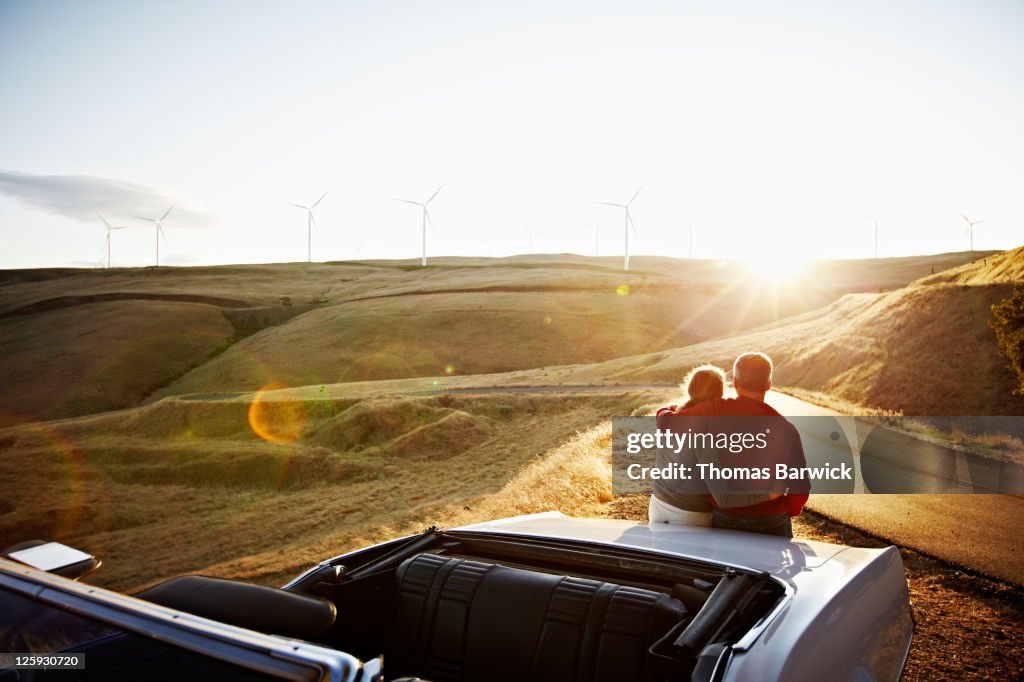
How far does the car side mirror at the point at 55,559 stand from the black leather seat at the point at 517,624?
1.53 m

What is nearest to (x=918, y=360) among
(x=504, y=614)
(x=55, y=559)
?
(x=504, y=614)

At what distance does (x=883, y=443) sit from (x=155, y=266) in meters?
144

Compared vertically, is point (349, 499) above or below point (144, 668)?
below

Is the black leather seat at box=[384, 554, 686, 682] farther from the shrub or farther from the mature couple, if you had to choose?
the shrub

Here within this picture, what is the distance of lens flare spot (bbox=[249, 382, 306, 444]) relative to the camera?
108 feet

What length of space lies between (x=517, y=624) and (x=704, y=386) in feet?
10.1

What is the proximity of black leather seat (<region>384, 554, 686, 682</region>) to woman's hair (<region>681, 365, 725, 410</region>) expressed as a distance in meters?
2.74

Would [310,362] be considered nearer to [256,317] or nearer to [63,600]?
[256,317]

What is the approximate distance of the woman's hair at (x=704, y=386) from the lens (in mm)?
5859

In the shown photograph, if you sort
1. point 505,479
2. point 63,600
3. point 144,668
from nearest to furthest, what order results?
point 144,668, point 63,600, point 505,479

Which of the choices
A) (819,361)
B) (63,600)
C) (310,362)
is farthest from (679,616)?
(310,362)

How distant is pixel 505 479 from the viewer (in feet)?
65.3

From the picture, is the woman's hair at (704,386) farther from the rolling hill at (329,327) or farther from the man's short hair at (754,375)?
the rolling hill at (329,327)

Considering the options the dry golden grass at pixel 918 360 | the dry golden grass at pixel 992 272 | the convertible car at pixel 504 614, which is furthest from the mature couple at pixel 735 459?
the dry golden grass at pixel 992 272
